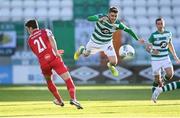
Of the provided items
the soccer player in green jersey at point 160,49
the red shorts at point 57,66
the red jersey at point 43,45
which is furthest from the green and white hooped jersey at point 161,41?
the red jersey at point 43,45

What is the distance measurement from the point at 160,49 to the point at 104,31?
152cm

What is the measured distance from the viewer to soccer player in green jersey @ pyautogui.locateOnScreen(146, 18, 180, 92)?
14.1 meters

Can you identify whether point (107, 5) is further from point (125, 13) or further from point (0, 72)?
point (0, 72)

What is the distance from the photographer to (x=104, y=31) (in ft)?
48.6

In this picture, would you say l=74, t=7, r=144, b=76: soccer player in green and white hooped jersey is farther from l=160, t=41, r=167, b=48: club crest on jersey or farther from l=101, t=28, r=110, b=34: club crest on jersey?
l=160, t=41, r=167, b=48: club crest on jersey

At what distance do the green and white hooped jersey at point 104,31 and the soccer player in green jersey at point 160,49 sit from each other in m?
0.94

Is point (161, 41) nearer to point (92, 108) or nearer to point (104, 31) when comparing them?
point (104, 31)

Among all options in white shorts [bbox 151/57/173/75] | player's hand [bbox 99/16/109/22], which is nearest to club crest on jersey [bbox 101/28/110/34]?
player's hand [bbox 99/16/109/22]

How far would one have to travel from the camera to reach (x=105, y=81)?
75.0 feet

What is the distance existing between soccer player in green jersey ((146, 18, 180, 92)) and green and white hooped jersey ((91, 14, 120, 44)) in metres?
0.94

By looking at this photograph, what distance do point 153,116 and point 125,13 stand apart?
57.2 ft

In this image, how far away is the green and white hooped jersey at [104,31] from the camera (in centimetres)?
1424

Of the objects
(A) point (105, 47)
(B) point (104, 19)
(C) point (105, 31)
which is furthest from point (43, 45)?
(A) point (105, 47)

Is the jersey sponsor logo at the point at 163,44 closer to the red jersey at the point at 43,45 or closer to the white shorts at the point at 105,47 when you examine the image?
the white shorts at the point at 105,47
